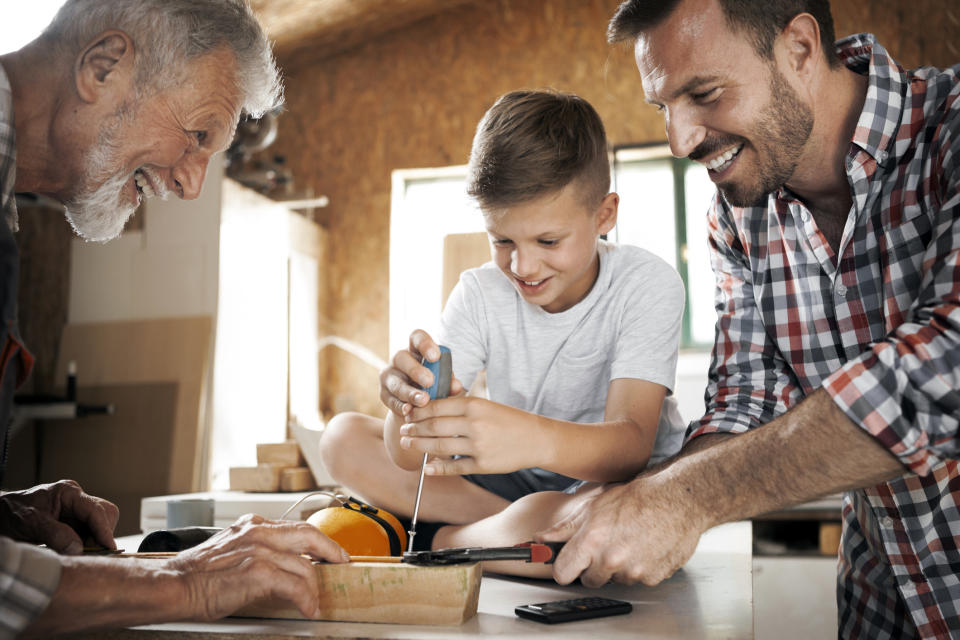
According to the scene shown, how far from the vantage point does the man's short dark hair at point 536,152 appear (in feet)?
4.47

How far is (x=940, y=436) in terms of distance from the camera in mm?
807

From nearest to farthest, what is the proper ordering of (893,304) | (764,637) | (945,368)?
(945,368), (893,304), (764,637)

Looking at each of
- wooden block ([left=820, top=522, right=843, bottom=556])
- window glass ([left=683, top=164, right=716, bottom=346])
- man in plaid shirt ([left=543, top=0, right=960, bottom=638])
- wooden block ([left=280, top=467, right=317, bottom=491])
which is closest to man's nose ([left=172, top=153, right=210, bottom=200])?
man in plaid shirt ([left=543, top=0, right=960, bottom=638])

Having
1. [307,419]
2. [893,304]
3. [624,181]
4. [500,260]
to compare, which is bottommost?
[307,419]

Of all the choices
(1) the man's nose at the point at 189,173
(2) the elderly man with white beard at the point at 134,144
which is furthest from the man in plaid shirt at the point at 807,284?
(1) the man's nose at the point at 189,173

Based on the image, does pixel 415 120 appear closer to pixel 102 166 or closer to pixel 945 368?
pixel 102 166

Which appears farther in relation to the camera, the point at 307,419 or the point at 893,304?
the point at 307,419

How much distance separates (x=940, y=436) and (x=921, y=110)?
1.74 ft

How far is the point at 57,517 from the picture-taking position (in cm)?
108

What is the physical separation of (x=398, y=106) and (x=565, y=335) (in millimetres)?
3657

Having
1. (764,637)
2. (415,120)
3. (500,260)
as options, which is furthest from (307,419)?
(500,260)

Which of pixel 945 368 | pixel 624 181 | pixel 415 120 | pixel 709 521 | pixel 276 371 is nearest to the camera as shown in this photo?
pixel 945 368

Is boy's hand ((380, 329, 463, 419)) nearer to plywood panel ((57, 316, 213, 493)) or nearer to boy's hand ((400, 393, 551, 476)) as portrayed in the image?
boy's hand ((400, 393, 551, 476))

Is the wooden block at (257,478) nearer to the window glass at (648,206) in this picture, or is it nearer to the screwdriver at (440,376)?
the screwdriver at (440,376)
